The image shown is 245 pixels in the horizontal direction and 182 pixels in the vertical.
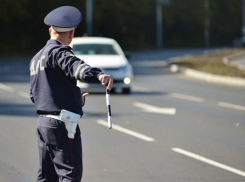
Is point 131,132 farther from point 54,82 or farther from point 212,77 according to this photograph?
point 212,77

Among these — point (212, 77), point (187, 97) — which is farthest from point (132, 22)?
Result: point (187, 97)

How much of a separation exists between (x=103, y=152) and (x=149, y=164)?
111cm

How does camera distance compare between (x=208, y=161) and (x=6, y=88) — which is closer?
(x=208, y=161)

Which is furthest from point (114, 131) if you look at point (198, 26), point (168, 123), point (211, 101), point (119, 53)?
point (198, 26)

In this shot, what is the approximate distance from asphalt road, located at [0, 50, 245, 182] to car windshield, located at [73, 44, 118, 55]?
1.64 m

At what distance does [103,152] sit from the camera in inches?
376

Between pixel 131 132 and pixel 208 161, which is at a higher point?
pixel 208 161

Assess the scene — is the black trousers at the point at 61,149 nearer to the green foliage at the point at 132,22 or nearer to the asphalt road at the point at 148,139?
the asphalt road at the point at 148,139

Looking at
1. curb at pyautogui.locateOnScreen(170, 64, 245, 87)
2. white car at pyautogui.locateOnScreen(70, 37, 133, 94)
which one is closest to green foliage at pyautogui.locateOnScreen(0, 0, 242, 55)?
curb at pyautogui.locateOnScreen(170, 64, 245, 87)

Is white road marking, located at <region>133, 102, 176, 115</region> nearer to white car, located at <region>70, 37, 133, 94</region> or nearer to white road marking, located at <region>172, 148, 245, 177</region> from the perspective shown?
white car, located at <region>70, 37, 133, 94</region>

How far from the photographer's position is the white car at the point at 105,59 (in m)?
18.9

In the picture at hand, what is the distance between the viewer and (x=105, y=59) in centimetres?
1941

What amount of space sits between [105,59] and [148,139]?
882 cm

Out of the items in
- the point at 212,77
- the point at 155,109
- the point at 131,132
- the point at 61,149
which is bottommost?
the point at 212,77
